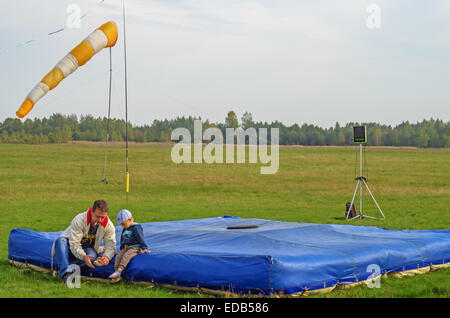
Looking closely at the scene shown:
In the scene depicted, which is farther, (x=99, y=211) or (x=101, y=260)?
(x=101, y=260)

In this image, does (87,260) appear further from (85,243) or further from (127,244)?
(127,244)

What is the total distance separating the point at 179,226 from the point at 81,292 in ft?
13.6

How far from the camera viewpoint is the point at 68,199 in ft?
80.6

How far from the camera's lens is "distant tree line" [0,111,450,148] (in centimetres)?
9524

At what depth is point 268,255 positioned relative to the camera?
7336 mm

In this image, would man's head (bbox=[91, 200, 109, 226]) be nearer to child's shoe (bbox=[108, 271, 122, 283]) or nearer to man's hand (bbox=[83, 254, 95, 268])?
man's hand (bbox=[83, 254, 95, 268])

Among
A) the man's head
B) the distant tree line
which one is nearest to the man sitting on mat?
the man's head

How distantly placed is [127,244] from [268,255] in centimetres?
220

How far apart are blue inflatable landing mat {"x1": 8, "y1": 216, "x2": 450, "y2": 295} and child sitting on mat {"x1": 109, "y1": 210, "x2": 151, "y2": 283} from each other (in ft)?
0.37

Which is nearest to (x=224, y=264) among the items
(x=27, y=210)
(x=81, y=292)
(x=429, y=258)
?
(x=81, y=292)

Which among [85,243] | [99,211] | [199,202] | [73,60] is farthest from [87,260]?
[199,202]

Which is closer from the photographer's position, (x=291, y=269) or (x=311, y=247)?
(x=291, y=269)

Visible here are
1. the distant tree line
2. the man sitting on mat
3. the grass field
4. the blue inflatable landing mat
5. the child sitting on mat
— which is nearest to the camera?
the blue inflatable landing mat
